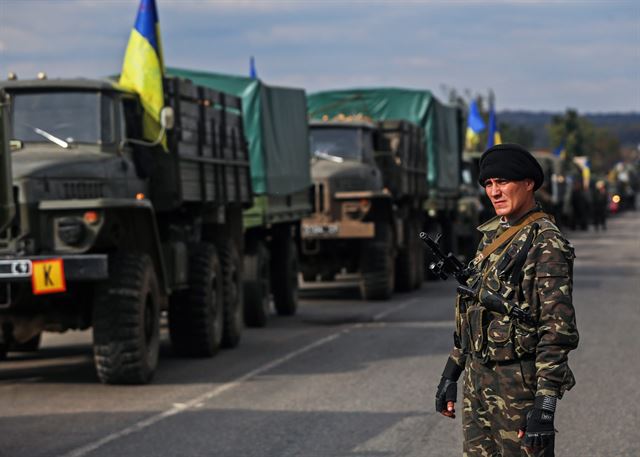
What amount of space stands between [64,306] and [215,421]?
2652mm

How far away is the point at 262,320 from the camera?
696 inches

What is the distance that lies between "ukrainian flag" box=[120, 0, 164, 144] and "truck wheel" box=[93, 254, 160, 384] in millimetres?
1874

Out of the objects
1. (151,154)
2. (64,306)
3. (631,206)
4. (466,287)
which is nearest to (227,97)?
(151,154)

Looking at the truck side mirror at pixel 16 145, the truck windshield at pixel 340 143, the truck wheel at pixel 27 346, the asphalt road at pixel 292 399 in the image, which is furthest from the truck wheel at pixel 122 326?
the truck windshield at pixel 340 143

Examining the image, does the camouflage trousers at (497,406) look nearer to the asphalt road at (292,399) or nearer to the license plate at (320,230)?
the asphalt road at (292,399)

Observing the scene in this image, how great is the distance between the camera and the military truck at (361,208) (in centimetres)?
2158

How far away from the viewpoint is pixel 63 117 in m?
12.9

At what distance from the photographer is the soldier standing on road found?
5121 mm

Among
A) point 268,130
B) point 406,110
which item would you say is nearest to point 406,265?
point 406,110

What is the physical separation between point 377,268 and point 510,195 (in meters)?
16.3

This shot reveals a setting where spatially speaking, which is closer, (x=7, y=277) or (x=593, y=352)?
(x=7, y=277)

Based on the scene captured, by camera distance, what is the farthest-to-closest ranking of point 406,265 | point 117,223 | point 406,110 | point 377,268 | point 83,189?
point 406,110
point 406,265
point 377,268
point 83,189
point 117,223

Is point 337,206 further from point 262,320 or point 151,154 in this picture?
point 151,154

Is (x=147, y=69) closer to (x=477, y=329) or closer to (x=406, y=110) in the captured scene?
(x=477, y=329)
